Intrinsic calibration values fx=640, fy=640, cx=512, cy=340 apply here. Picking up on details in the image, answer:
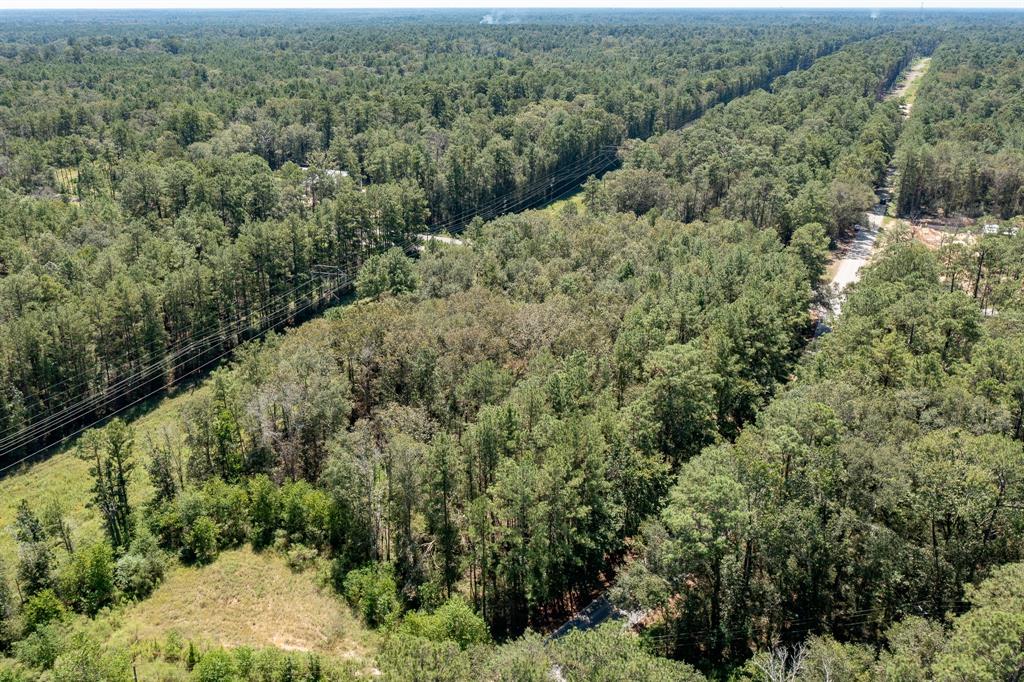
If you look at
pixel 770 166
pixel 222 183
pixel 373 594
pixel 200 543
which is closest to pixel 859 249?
pixel 770 166

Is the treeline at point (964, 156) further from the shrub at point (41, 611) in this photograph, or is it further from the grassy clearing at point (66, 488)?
the shrub at point (41, 611)

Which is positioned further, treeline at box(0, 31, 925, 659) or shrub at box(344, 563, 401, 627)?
treeline at box(0, 31, 925, 659)

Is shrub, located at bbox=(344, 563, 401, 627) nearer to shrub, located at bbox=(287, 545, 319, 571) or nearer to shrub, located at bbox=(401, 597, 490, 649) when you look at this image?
shrub, located at bbox=(287, 545, 319, 571)

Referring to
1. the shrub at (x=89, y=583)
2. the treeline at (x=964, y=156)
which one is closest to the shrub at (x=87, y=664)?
the shrub at (x=89, y=583)

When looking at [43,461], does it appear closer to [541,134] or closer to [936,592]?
[936,592]

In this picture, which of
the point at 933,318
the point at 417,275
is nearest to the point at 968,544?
the point at 933,318

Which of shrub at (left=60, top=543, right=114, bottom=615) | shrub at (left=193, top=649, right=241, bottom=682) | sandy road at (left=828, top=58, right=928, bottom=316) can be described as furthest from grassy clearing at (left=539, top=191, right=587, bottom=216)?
shrub at (left=193, top=649, right=241, bottom=682)

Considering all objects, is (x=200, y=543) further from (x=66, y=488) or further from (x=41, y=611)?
(x=66, y=488)
